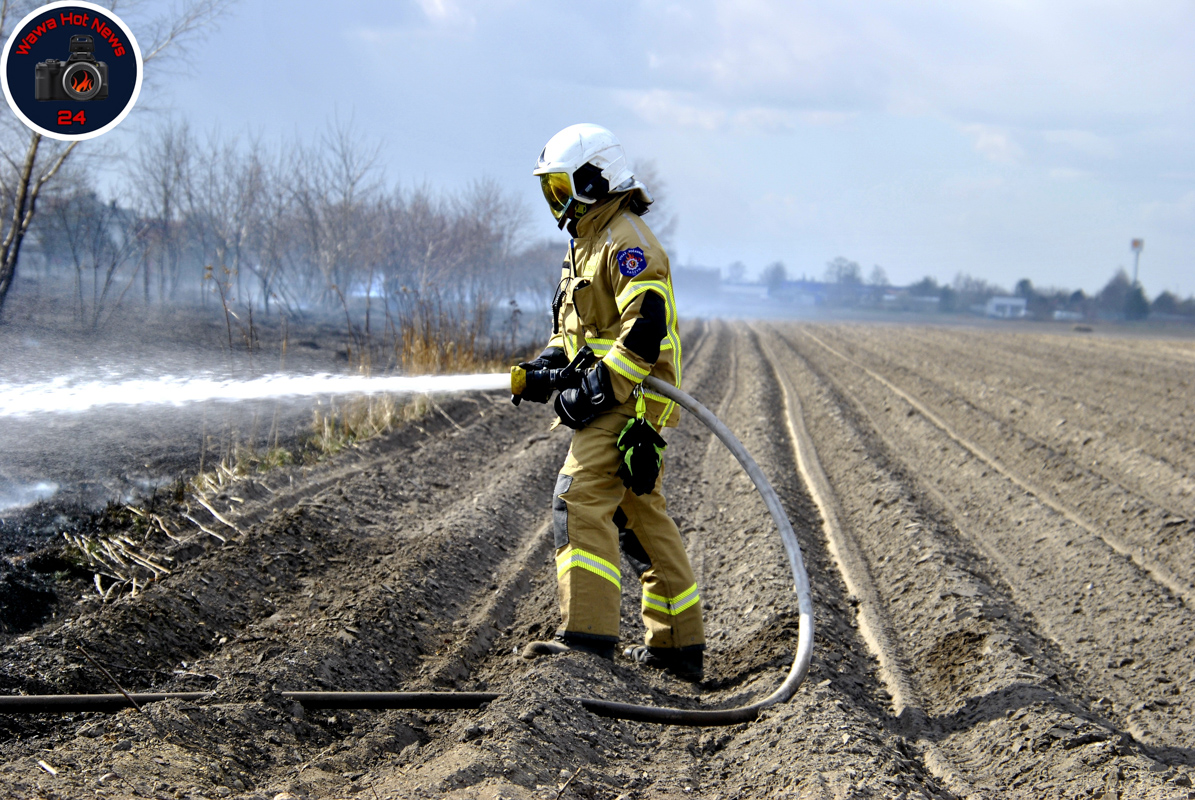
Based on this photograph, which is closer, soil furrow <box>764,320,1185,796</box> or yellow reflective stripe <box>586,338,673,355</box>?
soil furrow <box>764,320,1185,796</box>

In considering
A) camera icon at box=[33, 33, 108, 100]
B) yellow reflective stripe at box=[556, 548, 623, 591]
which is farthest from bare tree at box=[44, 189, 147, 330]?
yellow reflective stripe at box=[556, 548, 623, 591]

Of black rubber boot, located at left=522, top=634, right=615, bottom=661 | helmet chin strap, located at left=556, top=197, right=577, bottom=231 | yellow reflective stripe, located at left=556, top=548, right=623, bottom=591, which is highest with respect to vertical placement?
helmet chin strap, located at left=556, top=197, right=577, bottom=231

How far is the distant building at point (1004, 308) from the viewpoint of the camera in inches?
4058

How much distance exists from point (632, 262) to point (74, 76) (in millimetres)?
6627

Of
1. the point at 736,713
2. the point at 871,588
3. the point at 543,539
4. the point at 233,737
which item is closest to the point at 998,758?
the point at 736,713

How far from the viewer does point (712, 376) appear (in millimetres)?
19734

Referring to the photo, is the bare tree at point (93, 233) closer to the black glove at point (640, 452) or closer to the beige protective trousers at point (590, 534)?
the beige protective trousers at point (590, 534)

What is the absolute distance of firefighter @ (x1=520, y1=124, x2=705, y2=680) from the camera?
3977 mm

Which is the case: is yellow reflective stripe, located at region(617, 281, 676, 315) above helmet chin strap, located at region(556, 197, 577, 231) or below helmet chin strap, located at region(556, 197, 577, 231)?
below

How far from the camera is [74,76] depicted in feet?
26.0

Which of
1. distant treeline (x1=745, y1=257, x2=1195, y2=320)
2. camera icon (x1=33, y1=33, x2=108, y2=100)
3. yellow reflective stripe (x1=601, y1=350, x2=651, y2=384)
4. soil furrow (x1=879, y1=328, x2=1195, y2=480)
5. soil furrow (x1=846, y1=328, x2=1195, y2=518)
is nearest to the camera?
yellow reflective stripe (x1=601, y1=350, x2=651, y2=384)

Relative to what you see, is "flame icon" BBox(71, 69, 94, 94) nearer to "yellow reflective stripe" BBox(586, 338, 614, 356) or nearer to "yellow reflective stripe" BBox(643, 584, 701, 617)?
"yellow reflective stripe" BBox(586, 338, 614, 356)

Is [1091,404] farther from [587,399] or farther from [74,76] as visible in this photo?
[74,76]

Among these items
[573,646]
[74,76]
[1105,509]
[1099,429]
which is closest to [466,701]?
[573,646]
